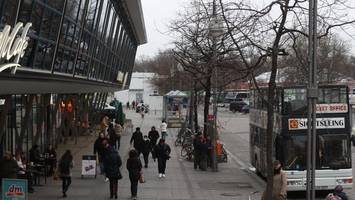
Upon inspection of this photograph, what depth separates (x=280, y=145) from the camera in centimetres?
2141

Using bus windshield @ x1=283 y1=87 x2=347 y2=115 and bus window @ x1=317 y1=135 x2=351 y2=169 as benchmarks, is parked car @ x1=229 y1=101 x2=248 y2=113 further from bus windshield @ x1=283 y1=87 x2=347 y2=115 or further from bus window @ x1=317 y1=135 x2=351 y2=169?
bus windshield @ x1=283 y1=87 x2=347 y2=115

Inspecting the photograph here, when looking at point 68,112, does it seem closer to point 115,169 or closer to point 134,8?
point 134,8

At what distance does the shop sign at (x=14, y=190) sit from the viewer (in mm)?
13375

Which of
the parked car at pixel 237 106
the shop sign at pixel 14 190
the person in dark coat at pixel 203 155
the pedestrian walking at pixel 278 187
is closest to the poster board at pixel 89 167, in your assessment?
the person in dark coat at pixel 203 155

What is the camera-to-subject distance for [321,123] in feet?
70.0

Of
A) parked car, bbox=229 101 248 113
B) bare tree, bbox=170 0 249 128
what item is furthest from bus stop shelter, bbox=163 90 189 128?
parked car, bbox=229 101 248 113

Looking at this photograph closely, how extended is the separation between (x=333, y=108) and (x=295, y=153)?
1853 millimetres

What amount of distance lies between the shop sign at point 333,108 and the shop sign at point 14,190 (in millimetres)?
10916

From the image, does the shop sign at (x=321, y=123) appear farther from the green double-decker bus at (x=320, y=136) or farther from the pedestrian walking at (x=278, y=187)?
the pedestrian walking at (x=278, y=187)

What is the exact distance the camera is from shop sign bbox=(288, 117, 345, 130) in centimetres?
2123

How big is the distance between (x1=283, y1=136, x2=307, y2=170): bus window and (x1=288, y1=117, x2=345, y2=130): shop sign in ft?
1.18

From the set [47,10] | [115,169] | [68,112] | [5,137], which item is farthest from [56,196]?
[68,112]

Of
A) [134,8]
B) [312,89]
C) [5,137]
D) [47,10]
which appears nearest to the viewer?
[312,89]

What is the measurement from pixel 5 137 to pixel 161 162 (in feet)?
18.5
